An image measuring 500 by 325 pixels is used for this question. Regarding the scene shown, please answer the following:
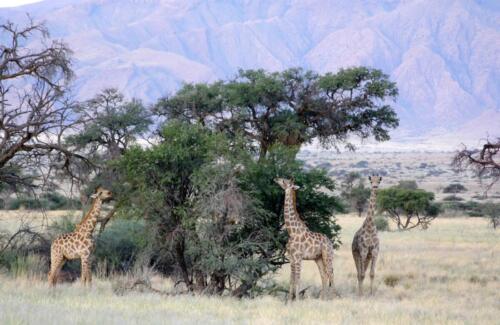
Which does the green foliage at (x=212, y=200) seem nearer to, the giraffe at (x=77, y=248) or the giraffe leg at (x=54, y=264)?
the giraffe at (x=77, y=248)

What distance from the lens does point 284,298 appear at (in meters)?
18.9

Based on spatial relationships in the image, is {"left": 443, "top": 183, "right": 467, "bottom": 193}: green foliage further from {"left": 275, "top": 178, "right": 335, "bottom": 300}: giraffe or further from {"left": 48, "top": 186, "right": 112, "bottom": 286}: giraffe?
{"left": 48, "top": 186, "right": 112, "bottom": 286}: giraffe

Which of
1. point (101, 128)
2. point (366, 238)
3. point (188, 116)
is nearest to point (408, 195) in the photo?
point (188, 116)

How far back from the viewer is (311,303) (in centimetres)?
1759

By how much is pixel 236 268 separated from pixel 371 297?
3.26 metres

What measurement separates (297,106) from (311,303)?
53.2 feet

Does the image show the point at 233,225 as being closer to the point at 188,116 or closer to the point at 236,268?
the point at 236,268

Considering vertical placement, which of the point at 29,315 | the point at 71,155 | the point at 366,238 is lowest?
the point at 29,315

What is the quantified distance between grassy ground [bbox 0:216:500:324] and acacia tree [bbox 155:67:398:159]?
267 inches

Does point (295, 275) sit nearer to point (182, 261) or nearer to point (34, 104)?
point (182, 261)

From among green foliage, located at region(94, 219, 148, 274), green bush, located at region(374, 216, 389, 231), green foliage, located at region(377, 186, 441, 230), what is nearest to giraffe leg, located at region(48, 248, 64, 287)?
green foliage, located at region(94, 219, 148, 274)

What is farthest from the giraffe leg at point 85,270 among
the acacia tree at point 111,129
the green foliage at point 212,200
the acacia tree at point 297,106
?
the acacia tree at point 297,106

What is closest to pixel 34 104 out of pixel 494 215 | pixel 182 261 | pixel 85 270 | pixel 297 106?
pixel 85 270

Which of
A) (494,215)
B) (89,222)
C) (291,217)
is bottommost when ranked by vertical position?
(89,222)
